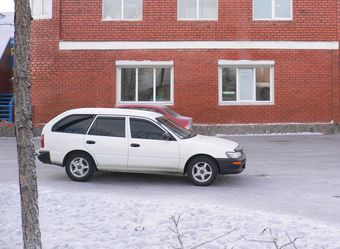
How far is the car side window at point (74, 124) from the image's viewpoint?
25.1 feet

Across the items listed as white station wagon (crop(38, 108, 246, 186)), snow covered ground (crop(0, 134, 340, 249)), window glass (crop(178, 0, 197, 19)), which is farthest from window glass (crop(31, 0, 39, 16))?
white station wagon (crop(38, 108, 246, 186))

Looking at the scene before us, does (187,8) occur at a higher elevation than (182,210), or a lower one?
higher

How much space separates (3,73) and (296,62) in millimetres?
15789

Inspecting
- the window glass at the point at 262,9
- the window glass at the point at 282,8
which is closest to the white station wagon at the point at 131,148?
the window glass at the point at 262,9

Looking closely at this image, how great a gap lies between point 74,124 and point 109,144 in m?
0.92

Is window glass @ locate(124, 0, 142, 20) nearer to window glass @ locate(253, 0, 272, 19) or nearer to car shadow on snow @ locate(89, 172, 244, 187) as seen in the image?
window glass @ locate(253, 0, 272, 19)

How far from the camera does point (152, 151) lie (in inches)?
285

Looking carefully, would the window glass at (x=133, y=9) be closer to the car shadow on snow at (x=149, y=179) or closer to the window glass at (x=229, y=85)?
the window glass at (x=229, y=85)

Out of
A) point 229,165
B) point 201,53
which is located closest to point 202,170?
point 229,165

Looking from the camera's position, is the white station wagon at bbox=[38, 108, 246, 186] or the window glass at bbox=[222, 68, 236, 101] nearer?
the white station wagon at bbox=[38, 108, 246, 186]

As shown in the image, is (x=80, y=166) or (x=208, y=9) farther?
(x=208, y=9)

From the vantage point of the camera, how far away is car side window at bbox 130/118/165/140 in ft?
24.2

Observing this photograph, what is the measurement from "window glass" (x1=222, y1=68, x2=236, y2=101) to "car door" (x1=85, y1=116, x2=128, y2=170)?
30.9 feet

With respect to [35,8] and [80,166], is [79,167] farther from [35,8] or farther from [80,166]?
[35,8]
